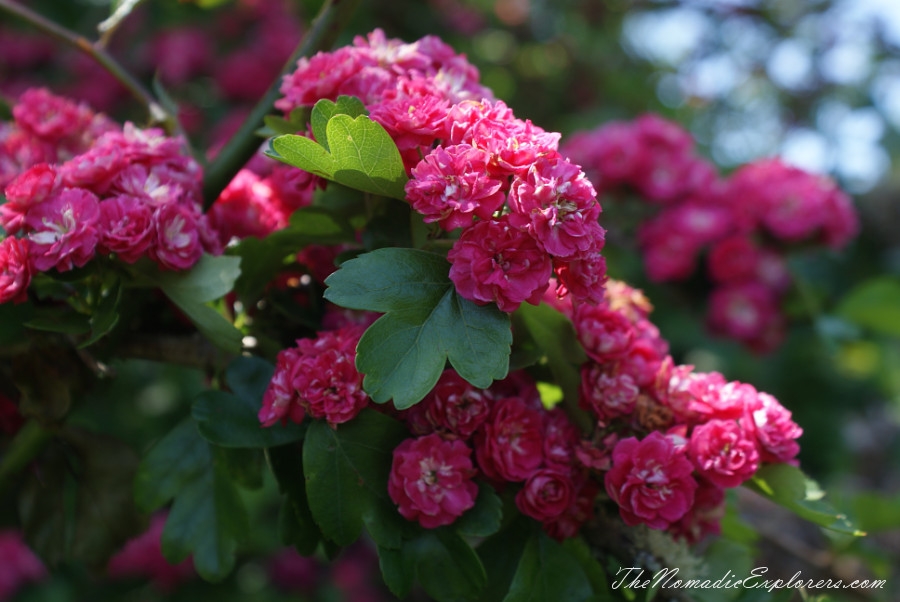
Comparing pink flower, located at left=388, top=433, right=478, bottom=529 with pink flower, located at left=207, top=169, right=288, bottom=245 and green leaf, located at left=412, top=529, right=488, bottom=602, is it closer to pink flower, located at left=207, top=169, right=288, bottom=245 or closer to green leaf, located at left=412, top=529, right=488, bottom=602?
green leaf, located at left=412, top=529, right=488, bottom=602

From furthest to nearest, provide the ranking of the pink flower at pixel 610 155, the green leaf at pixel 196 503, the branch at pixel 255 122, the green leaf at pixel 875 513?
the pink flower at pixel 610 155
the green leaf at pixel 875 513
the branch at pixel 255 122
the green leaf at pixel 196 503

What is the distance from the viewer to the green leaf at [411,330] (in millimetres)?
658

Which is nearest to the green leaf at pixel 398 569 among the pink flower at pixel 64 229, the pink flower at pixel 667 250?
the pink flower at pixel 64 229

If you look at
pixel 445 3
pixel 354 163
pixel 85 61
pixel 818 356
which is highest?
pixel 354 163

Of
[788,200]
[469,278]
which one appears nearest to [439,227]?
[469,278]

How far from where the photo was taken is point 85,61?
7.91 feet

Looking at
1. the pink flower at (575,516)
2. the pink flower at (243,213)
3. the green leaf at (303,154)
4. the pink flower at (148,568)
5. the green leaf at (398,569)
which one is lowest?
the pink flower at (148,568)

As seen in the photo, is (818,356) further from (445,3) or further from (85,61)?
(85,61)

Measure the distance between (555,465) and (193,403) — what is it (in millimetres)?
375

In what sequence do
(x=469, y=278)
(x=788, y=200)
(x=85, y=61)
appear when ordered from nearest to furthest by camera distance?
(x=469, y=278), (x=788, y=200), (x=85, y=61)

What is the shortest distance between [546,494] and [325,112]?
0.44m

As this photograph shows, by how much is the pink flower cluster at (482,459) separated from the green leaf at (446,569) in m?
0.03

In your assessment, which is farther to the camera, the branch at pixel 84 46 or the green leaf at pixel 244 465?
the branch at pixel 84 46

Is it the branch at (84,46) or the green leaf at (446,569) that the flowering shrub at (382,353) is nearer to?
the green leaf at (446,569)
